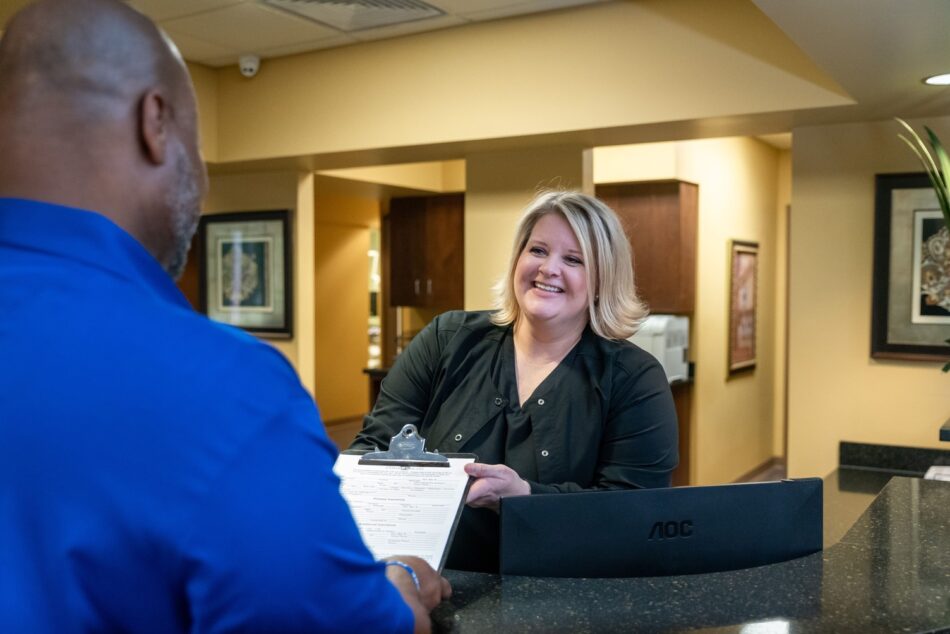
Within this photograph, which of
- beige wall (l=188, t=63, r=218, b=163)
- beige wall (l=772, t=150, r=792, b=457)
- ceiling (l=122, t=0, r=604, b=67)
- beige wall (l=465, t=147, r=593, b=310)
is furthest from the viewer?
beige wall (l=772, t=150, r=792, b=457)

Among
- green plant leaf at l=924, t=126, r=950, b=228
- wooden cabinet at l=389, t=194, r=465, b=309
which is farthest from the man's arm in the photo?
wooden cabinet at l=389, t=194, r=465, b=309

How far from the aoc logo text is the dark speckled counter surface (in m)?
0.06

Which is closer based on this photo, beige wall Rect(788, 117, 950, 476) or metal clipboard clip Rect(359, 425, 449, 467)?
metal clipboard clip Rect(359, 425, 449, 467)

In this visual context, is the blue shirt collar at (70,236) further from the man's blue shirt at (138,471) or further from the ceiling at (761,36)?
the ceiling at (761,36)

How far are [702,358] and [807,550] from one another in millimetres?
4340

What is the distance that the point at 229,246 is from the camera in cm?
529

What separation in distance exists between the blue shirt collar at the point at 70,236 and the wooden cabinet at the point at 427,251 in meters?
6.05

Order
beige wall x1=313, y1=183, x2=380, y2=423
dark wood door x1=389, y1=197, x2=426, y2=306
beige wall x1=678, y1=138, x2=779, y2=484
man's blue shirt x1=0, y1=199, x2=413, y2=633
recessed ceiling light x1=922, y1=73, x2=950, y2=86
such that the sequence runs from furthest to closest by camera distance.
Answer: beige wall x1=313, y1=183, x2=380, y2=423
dark wood door x1=389, y1=197, x2=426, y2=306
beige wall x1=678, y1=138, x2=779, y2=484
recessed ceiling light x1=922, y1=73, x2=950, y2=86
man's blue shirt x1=0, y1=199, x2=413, y2=633

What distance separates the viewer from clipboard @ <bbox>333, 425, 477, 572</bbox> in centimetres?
118

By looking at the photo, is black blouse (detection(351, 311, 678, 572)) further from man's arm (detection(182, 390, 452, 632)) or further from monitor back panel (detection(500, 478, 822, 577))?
man's arm (detection(182, 390, 452, 632))

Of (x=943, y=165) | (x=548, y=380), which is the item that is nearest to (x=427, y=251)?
(x=943, y=165)

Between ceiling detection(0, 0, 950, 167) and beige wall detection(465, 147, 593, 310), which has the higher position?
ceiling detection(0, 0, 950, 167)

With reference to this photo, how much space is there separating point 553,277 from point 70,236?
1293 millimetres

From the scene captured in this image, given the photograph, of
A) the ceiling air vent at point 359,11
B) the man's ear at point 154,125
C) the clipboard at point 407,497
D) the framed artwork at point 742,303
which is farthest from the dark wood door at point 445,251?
the man's ear at point 154,125
